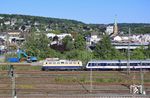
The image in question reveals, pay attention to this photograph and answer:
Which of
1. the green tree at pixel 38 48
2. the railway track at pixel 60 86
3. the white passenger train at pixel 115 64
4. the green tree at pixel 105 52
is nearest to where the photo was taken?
the railway track at pixel 60 86

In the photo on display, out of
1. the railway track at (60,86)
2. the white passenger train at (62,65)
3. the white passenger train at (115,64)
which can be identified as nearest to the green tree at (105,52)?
the white passenger train at (115,64)

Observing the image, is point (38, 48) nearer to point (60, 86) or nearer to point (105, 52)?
point (105, 52)

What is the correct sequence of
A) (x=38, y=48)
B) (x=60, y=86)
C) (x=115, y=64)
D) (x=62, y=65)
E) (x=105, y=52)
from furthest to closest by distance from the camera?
(x=38, y=48)
(x=105, y=52)
(x=62, y=65)
(x=115, y=64)
(x=60, y=86)

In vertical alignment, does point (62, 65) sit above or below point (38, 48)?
below

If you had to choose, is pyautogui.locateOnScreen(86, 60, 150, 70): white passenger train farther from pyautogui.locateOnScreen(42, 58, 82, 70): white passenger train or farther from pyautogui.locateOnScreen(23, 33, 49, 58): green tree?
pyautogui.locateOnScreen(23, 33, 49, 58): green tree

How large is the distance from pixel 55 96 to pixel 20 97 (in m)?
1.84

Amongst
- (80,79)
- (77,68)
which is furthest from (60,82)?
(77,68)

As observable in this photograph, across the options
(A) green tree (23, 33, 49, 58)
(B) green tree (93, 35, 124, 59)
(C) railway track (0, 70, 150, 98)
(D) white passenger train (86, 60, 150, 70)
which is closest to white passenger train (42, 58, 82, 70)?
(D) white passenger train (86, 60, 150, 70)

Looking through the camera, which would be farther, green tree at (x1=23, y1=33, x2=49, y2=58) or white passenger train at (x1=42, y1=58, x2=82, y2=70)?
green tree at (x1=23, y1=33, x2=49, y2=58)

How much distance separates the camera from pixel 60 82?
28.5 metres

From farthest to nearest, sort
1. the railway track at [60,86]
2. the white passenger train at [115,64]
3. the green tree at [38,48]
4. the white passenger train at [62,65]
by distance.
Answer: the green tree at [38,48], the white passenger train at [62,65], the white passenger train at [115,64], the railway track at [60,86]

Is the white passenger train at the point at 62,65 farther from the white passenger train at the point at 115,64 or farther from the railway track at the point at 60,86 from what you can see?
the railway track at the point at 60,86

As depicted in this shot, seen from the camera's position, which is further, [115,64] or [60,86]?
[115,64]

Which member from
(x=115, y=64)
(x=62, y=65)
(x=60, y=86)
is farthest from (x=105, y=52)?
(x=60, y=86)
